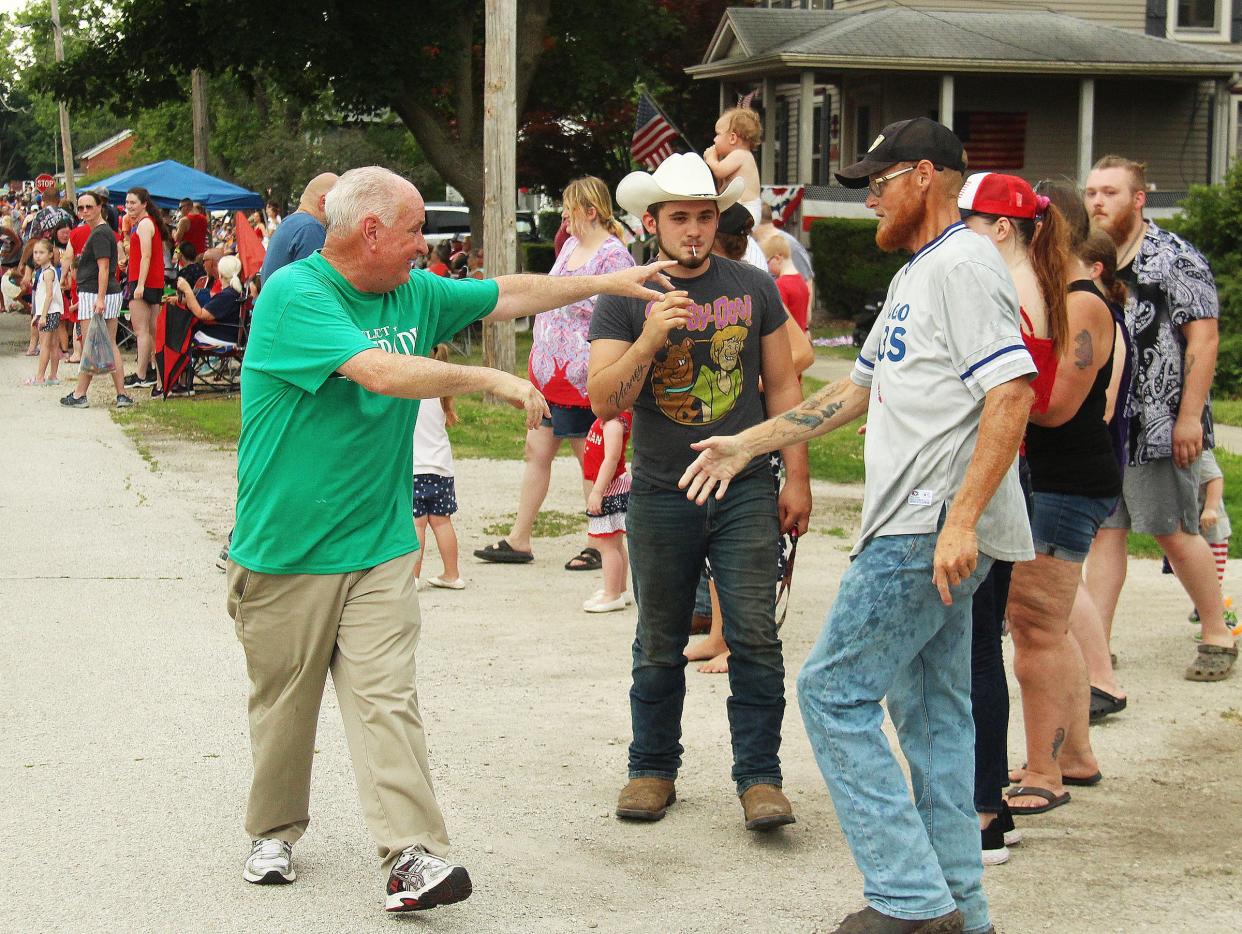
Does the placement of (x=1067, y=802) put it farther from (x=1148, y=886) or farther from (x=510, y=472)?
(x=510, y=472)

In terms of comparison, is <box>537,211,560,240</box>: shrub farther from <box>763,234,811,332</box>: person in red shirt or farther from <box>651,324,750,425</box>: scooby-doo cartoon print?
<box>651,324,750,425</box>: scooby-doo cartoon print

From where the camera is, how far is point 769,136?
102 ft

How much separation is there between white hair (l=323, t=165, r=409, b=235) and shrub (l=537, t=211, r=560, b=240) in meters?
37.3

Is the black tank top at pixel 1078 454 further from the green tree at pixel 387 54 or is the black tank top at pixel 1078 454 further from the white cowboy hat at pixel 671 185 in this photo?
the green tree at pixel 387 54

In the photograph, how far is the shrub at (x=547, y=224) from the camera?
42000 millimetres

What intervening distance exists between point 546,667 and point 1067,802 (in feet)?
7.93

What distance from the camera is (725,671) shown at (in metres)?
6.62

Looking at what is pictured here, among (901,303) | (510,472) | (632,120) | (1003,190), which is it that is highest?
(632,120)

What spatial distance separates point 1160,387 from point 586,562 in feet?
11.5

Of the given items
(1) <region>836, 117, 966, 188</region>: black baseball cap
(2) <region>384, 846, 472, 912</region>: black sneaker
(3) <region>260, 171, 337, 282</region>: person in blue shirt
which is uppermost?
(1) <region>836, 117, 966, 188</region>: black baseball cap

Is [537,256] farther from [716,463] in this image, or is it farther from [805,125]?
[716,463]

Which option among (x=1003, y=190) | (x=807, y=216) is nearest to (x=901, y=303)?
(x=1003, y=190)

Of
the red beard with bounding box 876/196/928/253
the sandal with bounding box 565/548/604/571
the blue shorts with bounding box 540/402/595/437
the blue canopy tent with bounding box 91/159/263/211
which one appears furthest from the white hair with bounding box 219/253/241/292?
the red beard with bounding box 876/196/928/253

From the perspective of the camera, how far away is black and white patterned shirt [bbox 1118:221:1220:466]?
20.3 feet
